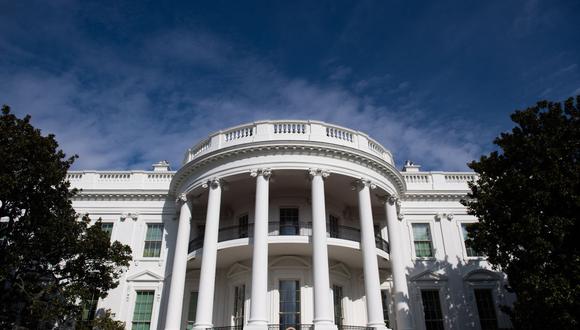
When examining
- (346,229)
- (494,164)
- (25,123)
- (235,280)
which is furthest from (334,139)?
(25,123)

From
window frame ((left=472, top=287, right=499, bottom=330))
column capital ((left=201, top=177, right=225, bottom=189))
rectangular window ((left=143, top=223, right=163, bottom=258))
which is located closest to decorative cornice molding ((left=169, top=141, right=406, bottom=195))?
column capital ((left=201, top=177, right=225, bottom=189))

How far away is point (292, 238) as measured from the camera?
58.8 feet

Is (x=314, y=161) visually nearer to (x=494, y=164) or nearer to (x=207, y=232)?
(x=207, y=232)

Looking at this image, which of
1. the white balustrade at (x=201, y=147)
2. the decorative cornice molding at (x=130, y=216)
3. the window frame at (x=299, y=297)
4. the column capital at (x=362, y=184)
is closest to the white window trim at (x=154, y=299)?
the decorative cornice molding at (x=130, y=216)

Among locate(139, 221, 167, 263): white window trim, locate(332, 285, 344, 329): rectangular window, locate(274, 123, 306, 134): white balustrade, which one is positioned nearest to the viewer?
locate(274, 123, 306, 134): white balustrade

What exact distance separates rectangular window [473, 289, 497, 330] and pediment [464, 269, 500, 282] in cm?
56

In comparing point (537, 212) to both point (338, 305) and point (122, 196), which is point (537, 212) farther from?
point (122, 196)

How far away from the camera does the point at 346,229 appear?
70.3 ft

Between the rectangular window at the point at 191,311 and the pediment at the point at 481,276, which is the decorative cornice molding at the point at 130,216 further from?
the pediment at the point at 481,276

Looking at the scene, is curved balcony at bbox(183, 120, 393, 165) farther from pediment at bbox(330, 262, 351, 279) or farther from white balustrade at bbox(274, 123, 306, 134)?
pediment at bbox(330, 262, 351, 279)

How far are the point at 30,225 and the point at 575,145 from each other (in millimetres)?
18519

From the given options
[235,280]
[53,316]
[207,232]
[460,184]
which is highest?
[460,184]

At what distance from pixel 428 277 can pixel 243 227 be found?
9.72 meters

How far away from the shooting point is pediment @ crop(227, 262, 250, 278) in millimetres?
19659
